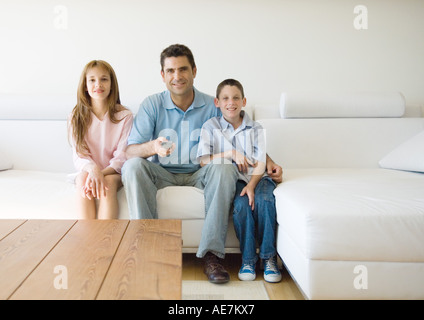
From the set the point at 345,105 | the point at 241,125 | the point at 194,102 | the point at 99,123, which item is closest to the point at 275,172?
the point at 241,125

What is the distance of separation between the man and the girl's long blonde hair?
0.48ft

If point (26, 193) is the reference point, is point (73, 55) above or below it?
above

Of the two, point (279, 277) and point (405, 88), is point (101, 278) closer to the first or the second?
point (279, 277)

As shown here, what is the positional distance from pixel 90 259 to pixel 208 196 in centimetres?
81

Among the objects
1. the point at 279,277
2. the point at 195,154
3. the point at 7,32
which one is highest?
the point at 7,32

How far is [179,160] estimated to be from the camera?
A: 6.46 feet

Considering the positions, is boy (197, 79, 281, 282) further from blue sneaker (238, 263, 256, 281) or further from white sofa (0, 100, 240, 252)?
white sofa (0, 100, 240, 252)

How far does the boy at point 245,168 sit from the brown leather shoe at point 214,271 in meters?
0.09

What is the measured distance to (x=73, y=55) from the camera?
2.55 metres

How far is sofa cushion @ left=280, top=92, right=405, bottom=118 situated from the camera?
2285 mm

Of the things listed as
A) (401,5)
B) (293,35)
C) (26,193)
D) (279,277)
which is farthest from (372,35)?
(26,193)

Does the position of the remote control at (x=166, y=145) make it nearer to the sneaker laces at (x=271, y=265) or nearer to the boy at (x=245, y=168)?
the boy at (x=245, y=168)

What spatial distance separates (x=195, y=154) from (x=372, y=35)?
4.91 feet

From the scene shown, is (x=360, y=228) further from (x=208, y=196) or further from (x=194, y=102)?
(x=194, y=102)
